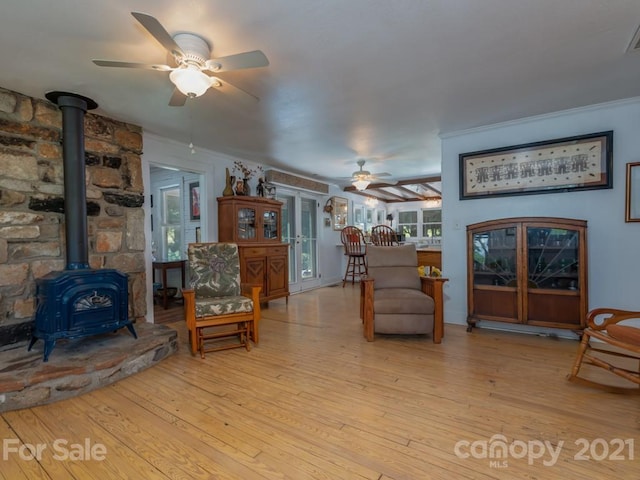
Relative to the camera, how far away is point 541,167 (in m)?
3.19

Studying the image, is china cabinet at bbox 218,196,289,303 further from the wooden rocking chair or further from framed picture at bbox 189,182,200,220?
the wooden rocking chair

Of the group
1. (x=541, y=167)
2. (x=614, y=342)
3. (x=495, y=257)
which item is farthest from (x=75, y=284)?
(x=541, y=167)

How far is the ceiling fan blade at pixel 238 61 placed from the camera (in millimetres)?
1654

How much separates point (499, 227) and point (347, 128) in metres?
1.89

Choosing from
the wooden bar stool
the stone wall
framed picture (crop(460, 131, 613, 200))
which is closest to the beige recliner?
framed picture (crop(460, 131, 613, 200))

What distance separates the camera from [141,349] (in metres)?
2.47

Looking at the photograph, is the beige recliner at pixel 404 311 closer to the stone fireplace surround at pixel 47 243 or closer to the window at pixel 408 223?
the stone fireplace surround at pixel 47 243

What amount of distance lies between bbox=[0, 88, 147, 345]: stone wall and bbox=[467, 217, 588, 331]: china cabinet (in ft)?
12.0

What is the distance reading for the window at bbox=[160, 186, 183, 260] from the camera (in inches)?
208

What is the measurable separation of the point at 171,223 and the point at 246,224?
1843 mm

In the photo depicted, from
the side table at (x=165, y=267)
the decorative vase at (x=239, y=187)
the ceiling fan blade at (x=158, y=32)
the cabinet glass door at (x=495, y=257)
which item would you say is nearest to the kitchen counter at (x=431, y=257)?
the cabinet glass door at (x=495, y=257)

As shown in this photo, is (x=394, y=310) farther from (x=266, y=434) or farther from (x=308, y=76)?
(x=308, y=76)

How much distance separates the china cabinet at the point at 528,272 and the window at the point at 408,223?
252 inches

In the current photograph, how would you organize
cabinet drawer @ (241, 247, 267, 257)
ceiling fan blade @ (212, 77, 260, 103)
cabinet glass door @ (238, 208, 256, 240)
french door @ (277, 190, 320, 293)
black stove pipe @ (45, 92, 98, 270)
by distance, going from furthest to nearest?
french door @ (277, 190, 320, 293)
cabinet glass door @ (238, 208, 256, 240)
cabinet drawer @ (241, 247, 267, 257)
black stove pipe @ (45, 92, 98, 270)
ceiling fan blade @ (212, 77, 260, 103)
